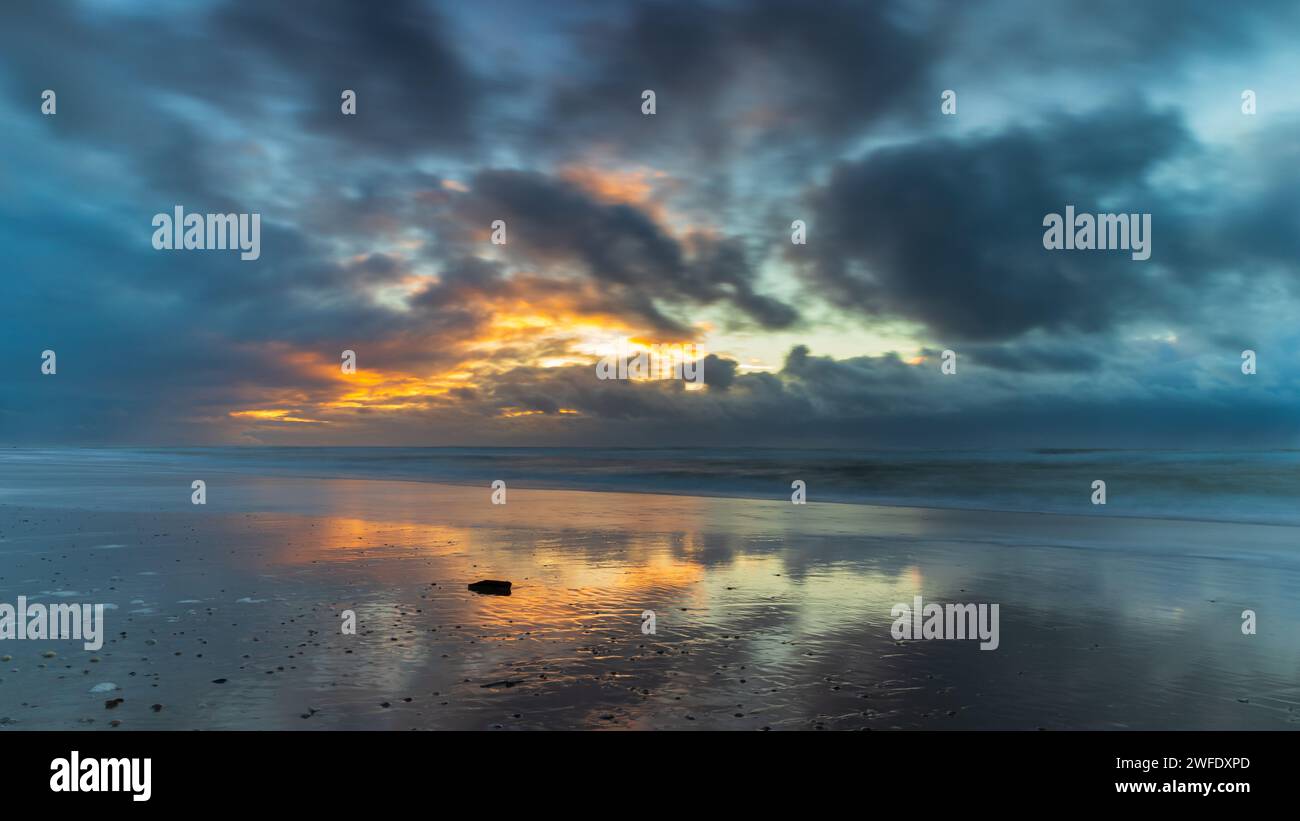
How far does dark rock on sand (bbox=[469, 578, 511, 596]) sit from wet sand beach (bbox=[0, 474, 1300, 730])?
1.32 feet

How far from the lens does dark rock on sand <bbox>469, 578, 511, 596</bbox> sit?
1376 cm

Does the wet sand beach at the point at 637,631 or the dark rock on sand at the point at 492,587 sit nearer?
the wet sand beach at the point at 637,631

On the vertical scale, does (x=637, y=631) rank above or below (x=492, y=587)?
below

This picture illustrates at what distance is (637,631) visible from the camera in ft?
36.8

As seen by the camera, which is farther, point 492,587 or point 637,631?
point 492,587

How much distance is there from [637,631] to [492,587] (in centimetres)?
366

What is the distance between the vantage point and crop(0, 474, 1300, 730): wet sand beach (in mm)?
7918

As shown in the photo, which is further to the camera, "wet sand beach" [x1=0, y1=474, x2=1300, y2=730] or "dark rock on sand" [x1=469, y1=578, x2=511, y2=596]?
"dark rock on sand" [x1=469, y1=578, x2=511, y2=596]

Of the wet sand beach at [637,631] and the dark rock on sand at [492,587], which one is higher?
the dark rock on sand at [492,587]

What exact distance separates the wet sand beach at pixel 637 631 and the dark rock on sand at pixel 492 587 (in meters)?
0.40

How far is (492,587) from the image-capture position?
13844mm

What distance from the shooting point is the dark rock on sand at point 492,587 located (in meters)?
13.8

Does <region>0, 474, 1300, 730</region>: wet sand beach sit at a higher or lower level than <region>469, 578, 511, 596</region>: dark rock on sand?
lower
